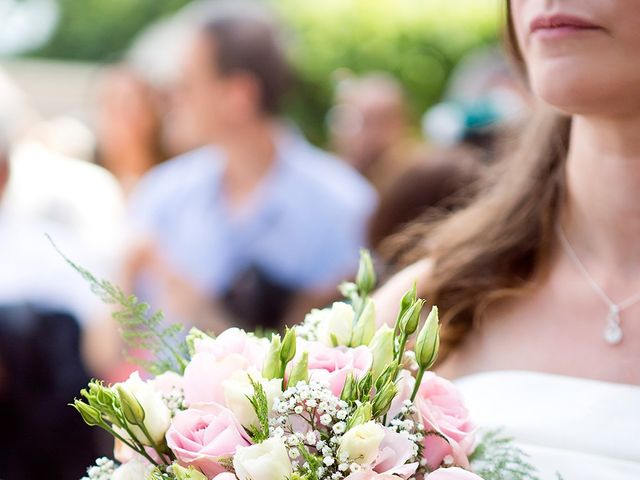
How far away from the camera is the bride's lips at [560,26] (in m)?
1.90

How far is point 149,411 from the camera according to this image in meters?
1.54

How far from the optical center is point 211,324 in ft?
14.3

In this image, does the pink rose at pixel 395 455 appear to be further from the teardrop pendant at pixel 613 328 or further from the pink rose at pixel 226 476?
the teardrop pendant at pixel 613 328

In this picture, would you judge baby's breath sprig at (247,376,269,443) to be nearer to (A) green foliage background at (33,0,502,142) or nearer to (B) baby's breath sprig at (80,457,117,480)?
(B) baby's breath sprig at (80,457,117,480)

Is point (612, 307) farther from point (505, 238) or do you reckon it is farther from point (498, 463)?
point (498, 463)

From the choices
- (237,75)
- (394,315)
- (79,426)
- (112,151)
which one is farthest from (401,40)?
(394,315)

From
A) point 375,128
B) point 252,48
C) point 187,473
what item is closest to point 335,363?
point 187,473

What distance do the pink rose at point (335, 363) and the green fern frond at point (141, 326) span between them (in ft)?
0.82

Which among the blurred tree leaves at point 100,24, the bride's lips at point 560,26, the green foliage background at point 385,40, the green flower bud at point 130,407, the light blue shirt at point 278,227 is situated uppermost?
the bride's lips at point 560,26

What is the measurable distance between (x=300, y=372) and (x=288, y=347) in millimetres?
45

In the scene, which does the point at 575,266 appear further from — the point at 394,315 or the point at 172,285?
the point at 172,285

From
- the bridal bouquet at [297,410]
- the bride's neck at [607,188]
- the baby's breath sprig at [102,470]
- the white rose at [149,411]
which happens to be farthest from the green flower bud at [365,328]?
the bride's neck at [607,188]

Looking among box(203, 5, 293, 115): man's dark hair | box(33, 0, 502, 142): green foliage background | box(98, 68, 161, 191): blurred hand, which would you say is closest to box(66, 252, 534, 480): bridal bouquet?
box(203, 5, 293, 115): man's dark hair

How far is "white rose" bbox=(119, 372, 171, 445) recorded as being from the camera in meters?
1.54
